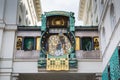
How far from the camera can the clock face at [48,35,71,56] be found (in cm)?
2502

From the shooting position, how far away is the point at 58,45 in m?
25.4

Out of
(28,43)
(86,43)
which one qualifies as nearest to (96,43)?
(86,43)

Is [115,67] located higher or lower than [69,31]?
lower

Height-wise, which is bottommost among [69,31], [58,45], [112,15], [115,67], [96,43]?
[115,67]

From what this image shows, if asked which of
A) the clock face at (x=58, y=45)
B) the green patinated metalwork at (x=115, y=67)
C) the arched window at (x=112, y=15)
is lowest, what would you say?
the green patinated metalwork at (x=115, y=67)

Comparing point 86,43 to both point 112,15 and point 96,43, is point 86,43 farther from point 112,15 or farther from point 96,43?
point 112,15

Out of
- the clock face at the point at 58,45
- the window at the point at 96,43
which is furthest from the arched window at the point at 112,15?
the clock face at the point at 58,45

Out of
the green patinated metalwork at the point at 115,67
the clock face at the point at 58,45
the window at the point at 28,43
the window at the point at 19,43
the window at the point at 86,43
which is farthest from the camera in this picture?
the window at the point at 28,43

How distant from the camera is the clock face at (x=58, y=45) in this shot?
82.1 ft

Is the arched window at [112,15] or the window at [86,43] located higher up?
the arched window at [112,15]

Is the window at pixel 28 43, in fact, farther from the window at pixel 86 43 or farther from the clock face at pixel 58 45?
the window at pixel 86 43

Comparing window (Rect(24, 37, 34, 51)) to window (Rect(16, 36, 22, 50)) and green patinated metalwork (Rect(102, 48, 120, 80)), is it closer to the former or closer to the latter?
window (Rect(16, 36, 22, 50))

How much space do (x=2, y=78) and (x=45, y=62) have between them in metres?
3.46

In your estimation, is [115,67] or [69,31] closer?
[115,67]
